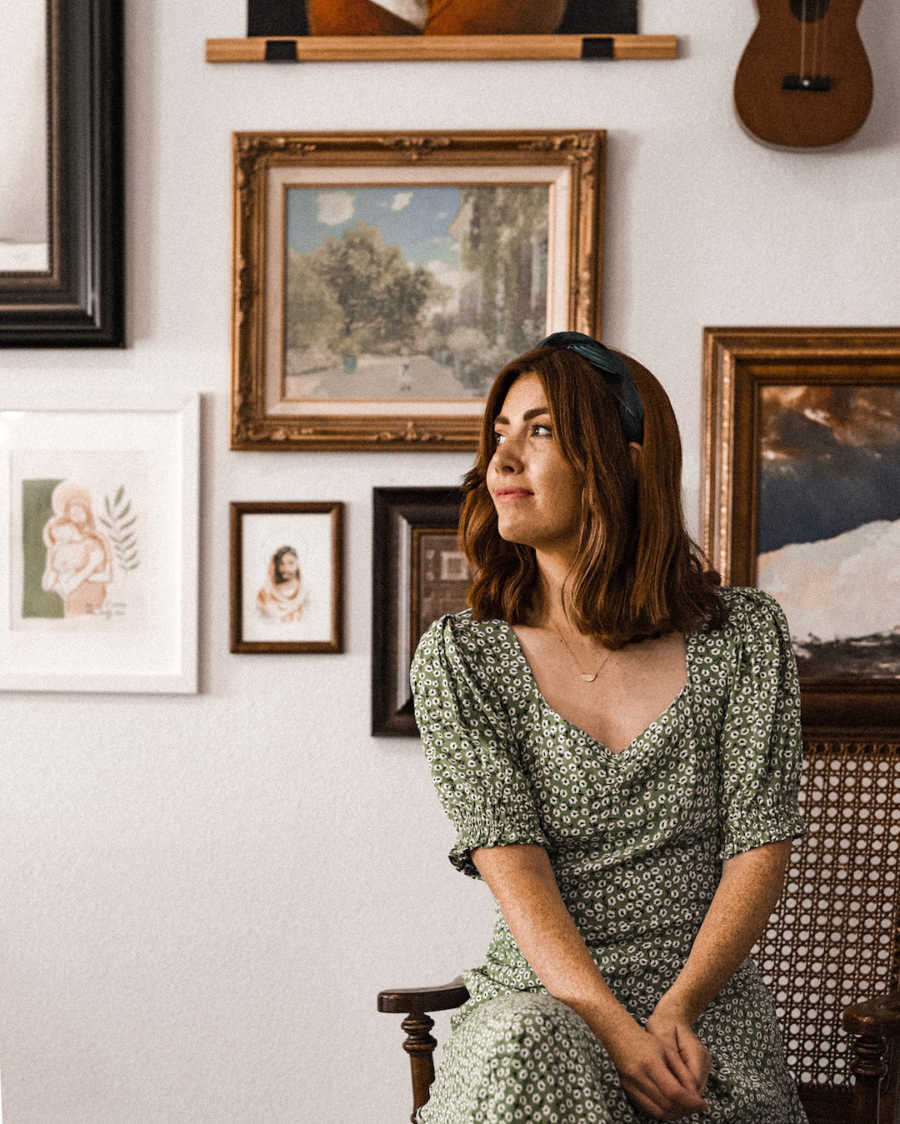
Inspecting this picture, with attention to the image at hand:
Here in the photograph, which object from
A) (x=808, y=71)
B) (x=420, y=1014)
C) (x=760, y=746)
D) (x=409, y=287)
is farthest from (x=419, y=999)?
(x=808, y=71)

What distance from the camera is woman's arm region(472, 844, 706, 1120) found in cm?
128

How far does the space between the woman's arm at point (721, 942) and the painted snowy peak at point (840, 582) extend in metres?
0.66

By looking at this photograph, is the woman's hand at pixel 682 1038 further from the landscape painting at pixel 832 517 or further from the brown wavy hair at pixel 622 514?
the landscape painting at pixel 832 517

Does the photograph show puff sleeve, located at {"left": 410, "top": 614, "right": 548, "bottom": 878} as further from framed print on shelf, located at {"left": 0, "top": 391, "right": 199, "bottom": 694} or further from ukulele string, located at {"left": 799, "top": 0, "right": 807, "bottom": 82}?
ukulele string, located at {"left": 799, "top": 0, "right": 807, "bottom": 82}

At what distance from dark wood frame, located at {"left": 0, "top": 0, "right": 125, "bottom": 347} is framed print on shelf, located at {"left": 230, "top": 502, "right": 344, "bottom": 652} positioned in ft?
1.39

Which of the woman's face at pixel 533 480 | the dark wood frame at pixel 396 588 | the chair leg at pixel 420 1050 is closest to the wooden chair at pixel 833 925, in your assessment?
the chair leg at pixel 420 1050

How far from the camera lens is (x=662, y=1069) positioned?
1.28 meters

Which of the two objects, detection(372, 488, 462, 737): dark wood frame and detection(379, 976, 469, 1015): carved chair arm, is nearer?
detection(379, 976, 469, 1015): carved chair arm

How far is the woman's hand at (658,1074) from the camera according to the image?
1271mm

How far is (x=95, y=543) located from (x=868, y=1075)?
4.97ft

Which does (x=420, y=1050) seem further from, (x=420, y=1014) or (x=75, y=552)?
(x=75, y=552)

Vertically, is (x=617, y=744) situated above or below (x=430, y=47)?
below

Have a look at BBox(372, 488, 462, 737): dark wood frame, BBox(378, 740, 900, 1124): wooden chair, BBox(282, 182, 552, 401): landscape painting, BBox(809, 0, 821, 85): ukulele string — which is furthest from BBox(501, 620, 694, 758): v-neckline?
BBox(809, 0, 821, 85): ukulele string

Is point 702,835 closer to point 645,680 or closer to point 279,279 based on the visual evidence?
point 645,680
